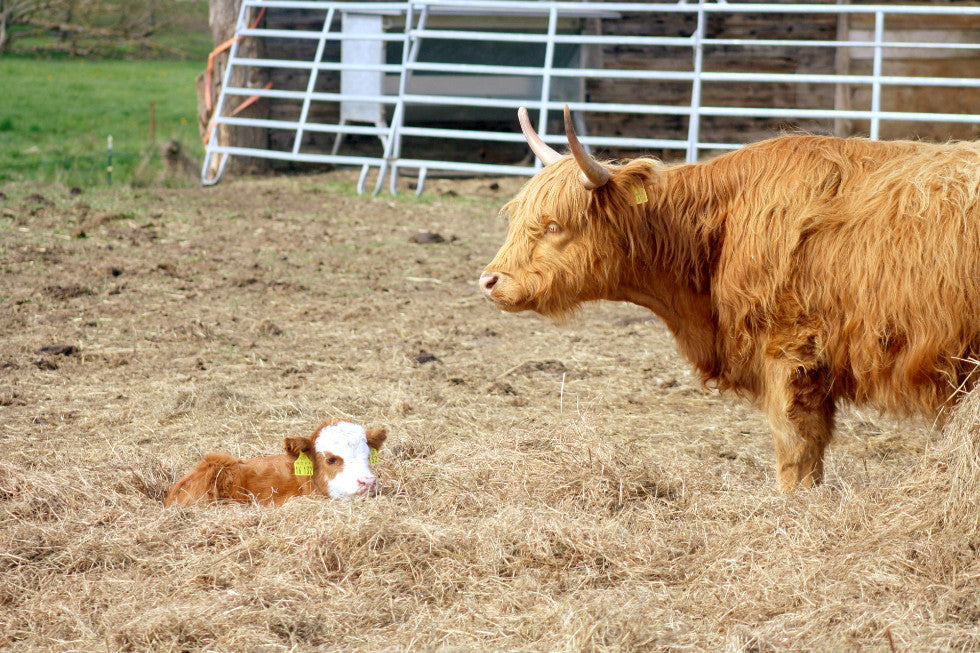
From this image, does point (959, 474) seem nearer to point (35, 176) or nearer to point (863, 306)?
point (863, 306)

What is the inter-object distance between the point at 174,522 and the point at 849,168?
2.85 m

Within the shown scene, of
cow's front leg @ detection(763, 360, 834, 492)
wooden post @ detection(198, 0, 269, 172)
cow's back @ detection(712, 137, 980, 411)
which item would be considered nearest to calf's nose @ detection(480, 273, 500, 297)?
cow's back @ detection(712, 137, 980, 411)

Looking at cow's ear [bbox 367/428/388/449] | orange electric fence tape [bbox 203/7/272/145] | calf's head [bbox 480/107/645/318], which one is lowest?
cow's ear [bbox 367/428/388/449]

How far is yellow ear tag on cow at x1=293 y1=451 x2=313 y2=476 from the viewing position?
13.0 ft

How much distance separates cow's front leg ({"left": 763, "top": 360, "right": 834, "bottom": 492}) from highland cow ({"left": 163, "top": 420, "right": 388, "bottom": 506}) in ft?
5.24

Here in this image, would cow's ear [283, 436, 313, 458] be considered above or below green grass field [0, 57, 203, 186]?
below

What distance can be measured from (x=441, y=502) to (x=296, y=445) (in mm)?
605

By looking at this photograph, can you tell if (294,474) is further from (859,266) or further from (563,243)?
(859,266)

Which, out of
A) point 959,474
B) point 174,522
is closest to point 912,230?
point 959,474

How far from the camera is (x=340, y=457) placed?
3973mm

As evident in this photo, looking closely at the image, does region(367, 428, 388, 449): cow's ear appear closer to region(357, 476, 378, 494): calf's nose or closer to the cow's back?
region(357, 476, 378, 494): calf's nose

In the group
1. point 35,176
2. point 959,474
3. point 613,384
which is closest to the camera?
point 959,474

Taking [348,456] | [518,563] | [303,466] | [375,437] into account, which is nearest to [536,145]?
[375,437]

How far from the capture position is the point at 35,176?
11.9 meters
